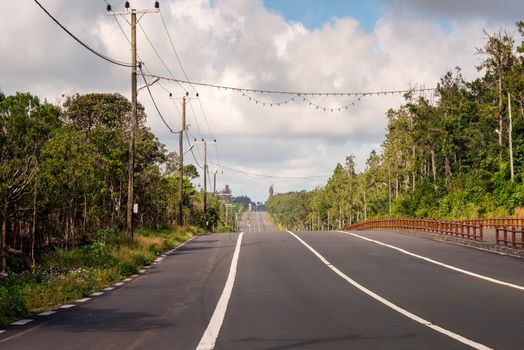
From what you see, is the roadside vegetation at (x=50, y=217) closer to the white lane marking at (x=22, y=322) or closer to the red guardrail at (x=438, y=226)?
the white lane marking at (x=22, y=322)

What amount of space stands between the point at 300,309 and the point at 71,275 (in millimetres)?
7699

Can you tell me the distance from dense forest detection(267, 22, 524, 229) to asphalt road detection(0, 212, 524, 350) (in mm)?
41911

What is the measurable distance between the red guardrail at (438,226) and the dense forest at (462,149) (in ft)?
40.1

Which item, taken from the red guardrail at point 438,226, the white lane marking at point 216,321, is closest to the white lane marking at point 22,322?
the white lane marking at point 216,321

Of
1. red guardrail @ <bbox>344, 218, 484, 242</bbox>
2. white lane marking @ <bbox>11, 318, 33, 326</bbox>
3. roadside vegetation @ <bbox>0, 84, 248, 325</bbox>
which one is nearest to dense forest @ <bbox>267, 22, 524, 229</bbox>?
red guardrail @ <bbox>344, 218, 484, 242</bbox>

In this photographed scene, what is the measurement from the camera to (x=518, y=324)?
11.1 metres

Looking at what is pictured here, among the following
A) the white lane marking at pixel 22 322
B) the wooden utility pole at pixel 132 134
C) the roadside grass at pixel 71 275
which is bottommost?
the white lane marking at pixel 22 322

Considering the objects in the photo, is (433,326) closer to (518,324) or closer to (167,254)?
(518,324)

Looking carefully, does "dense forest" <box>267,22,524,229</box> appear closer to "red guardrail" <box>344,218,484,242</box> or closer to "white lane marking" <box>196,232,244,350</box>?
"red guardrail" <box>344,218,484,242</box>

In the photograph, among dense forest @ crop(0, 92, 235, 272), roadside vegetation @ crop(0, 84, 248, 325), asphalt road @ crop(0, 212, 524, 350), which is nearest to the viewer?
asphalt road @ crop(0, 212, 524, 350)

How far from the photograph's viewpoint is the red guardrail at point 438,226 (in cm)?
3481

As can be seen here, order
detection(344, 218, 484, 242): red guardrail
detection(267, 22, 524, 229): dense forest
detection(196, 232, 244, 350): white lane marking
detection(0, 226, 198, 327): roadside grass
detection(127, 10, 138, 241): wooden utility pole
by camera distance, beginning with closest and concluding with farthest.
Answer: detection(196, 232, 244, 350): white lane marking → detection(0, 226, 198, 327): roadside grass → detection(127, 10, 138, 241): wooden utility pole → detection(344, 218, 484, 242): red guardrail → detection(267, 22, 524, 229): dense forest

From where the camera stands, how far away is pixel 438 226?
40.5 meters

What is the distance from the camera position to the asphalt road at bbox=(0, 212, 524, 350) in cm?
966
